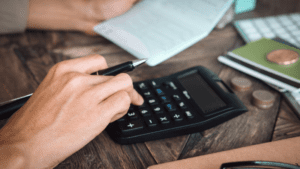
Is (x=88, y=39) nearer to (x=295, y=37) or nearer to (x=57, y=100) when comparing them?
(x=57, y=100)

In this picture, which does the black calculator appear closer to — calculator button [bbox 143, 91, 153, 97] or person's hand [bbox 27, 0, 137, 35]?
calculator button [bbox 143, 91, 153, 97]

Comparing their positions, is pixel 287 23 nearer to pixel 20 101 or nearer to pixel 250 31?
pixel 250 31

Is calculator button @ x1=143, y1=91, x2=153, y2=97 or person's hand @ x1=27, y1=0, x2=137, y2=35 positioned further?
person's hand @ x1=27, y1=0, x2=137, y2=35

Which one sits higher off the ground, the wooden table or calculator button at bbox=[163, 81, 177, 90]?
calculator button at bbox=[163, 81, 177, 90]

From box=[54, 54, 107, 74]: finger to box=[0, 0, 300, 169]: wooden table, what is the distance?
13 centimetres

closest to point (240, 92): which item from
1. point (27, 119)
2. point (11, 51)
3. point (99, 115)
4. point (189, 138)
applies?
point (189, 138)

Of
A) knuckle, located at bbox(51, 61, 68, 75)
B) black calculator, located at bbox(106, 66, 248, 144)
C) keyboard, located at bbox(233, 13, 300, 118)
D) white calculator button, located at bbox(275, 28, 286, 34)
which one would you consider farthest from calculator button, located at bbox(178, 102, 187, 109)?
white calculator button, located at bbox(275, 28, 286, 34)

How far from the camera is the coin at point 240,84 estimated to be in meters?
0.54

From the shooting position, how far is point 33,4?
2.55 ft

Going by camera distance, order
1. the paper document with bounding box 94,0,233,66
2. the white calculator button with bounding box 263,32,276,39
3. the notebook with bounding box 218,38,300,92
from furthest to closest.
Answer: the white calculator button with bounding box 263,32,276,39 → the paper document with bounding box 94,0,233,66 → the notebook with bounding box 218,38,300,92

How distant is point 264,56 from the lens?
1.94 feet

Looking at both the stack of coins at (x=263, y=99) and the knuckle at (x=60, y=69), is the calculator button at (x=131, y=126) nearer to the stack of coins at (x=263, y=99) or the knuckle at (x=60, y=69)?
the knuckle at (x=60, y=69)

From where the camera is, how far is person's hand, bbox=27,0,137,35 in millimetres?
756

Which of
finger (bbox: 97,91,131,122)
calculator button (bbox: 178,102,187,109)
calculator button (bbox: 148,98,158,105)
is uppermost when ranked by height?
finger (bbox: 97,91,131,122)
